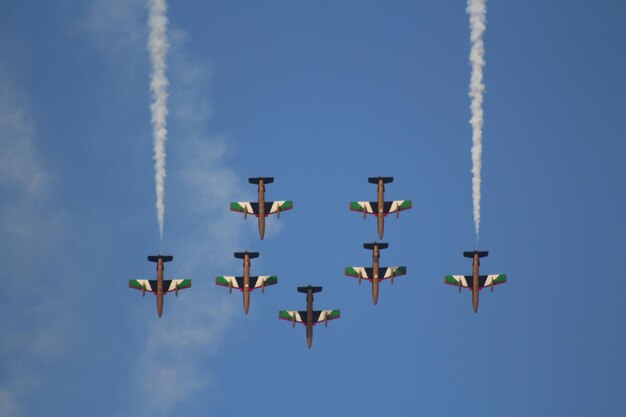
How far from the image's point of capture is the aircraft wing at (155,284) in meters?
118

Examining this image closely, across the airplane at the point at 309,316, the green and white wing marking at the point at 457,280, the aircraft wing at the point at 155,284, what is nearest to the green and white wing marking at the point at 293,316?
the airplane at the point at 309,316

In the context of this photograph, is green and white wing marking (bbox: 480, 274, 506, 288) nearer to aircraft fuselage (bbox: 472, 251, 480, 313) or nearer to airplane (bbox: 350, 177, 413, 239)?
aircraft fuselage (bbox: 472, 251, 480, 313)

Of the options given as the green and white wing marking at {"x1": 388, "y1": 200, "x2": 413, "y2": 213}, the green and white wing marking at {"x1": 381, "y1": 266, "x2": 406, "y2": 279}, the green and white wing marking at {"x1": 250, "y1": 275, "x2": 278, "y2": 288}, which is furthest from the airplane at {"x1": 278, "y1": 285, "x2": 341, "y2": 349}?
the green and white wing marking at {"x1": 388, "y1": 200, "x2": 413, "y2": 213}

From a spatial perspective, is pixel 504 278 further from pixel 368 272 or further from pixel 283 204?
pixel 283 204

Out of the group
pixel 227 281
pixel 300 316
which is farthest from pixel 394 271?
pixel 227 281

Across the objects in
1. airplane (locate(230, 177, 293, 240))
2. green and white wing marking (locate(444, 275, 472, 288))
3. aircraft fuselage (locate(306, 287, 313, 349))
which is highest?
airplane (locate(230, 177, 293, 240))

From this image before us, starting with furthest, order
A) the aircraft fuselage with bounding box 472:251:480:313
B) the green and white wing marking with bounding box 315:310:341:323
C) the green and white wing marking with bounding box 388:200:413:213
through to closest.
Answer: the green and white wing marking with bounding box 388:200:413:213 → the green and white wing marking with bounding box 315:310:341:323 → the aircraft fuselage with bounding box 472:251:480:313

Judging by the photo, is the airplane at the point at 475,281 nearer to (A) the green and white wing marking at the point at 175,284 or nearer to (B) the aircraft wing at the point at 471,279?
(B) the aircraft wing at the point at 471,279

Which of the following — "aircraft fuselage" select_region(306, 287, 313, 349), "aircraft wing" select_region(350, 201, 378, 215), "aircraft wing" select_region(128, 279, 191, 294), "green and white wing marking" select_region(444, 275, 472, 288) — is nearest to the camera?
"aircraft fuselage" select_region(306, 287, 313, 349)

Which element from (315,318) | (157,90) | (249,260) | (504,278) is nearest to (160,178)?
(157,90)

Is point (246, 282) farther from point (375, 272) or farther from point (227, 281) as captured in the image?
point (375, 272)

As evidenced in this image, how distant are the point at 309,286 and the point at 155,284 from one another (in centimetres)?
1172

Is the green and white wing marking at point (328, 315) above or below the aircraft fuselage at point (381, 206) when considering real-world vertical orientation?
below

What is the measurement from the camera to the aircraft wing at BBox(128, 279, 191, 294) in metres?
118
